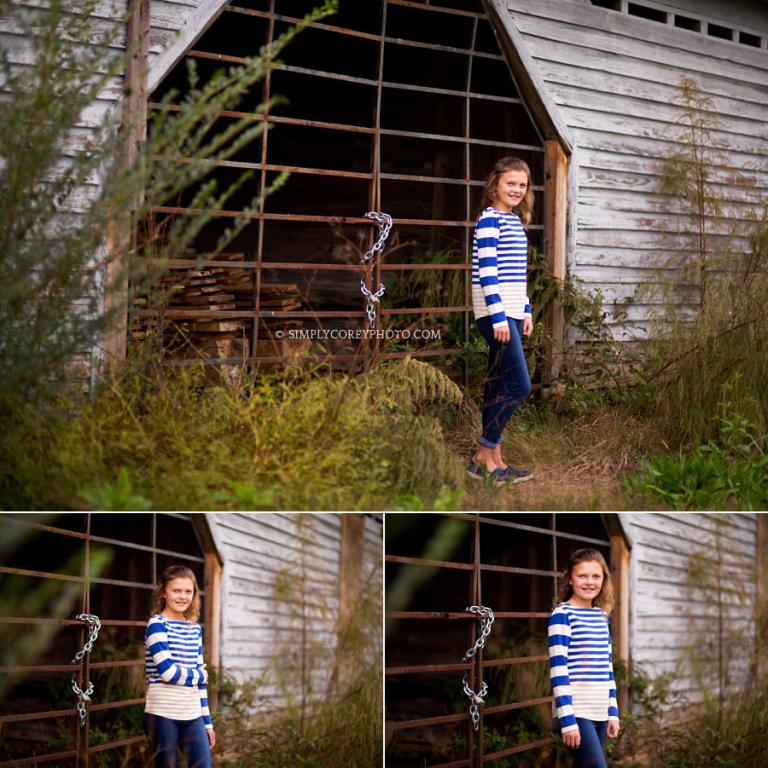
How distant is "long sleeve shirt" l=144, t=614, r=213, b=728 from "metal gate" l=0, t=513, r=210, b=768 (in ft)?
1.10

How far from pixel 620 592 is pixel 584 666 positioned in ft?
9.80

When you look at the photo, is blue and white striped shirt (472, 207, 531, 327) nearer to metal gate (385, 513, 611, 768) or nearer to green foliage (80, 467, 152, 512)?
metal gate (385, 513, 611, 768)

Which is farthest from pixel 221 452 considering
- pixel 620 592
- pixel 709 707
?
pixel 620 592

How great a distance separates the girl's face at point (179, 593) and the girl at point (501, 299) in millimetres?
1798


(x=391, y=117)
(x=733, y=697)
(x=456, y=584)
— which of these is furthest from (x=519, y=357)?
(x=391, y=117)

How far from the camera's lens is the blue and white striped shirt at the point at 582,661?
4641 mm

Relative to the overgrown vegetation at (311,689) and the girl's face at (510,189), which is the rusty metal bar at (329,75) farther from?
the overgrown vegetation at (311,689)

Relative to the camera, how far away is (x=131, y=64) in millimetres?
5980

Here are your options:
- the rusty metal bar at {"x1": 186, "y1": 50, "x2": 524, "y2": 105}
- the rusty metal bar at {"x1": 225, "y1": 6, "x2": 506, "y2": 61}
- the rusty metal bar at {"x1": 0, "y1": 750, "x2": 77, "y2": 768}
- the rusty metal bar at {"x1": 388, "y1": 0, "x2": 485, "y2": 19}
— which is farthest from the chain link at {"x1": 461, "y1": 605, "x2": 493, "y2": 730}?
the rusty metal bar at {"x1": 388, "y1": 0, "x2": 485, "y2": 19}

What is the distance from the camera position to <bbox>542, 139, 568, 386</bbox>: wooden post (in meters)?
7.89

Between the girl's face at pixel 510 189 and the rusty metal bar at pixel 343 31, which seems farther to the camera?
the rusty metal bar at pixel 343 31

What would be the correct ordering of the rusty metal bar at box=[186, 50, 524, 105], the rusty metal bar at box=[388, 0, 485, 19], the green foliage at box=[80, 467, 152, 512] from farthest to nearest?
the rusty metal bar at box=[388, 0, 485, 19]
the rusty metal bar at box=[186, 50, 524, 105]
the green foliage at box=[80, 467, 152, 512]

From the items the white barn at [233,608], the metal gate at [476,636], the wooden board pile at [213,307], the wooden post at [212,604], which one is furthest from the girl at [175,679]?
the wooden board pile at [213,307]

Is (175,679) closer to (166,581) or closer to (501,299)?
(166,581)
